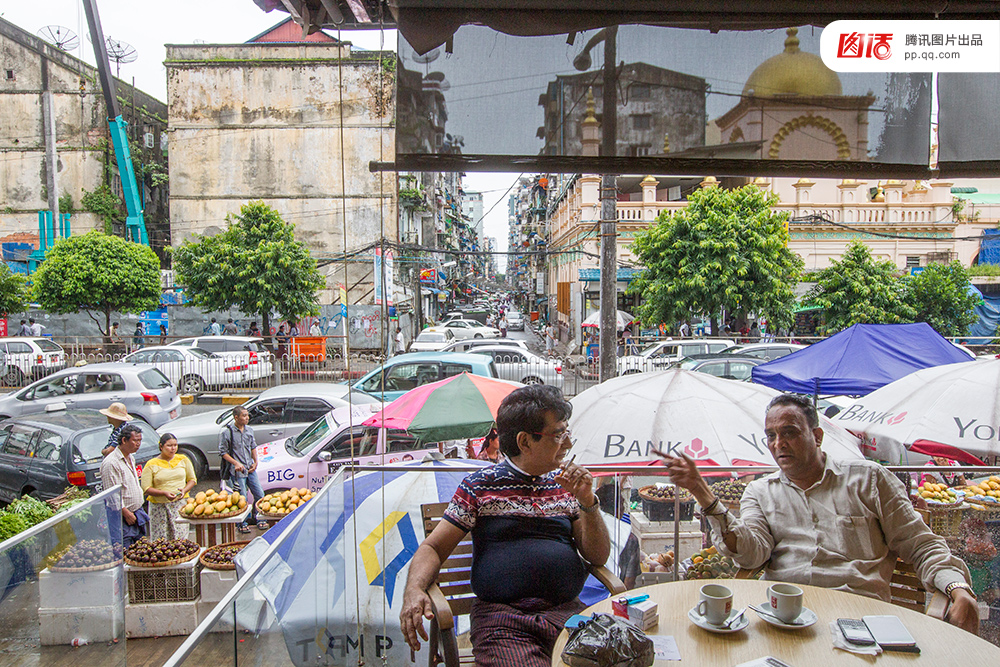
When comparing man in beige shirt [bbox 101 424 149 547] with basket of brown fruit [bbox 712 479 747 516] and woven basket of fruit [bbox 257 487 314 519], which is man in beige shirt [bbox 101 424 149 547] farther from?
basket of brown fruit [bbox 712 479 747 516]

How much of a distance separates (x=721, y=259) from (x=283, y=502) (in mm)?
15946

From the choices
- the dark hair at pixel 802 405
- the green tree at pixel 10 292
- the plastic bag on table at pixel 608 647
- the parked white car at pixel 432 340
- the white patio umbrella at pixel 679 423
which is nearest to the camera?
the plastic bag on table at pixel 608 647

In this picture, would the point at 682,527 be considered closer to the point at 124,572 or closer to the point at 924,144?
the point at 924,144

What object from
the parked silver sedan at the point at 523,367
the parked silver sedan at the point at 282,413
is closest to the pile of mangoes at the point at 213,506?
the parked silver sedan at the point at 282,413

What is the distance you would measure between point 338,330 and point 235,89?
13664 millimetres

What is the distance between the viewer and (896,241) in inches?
1052

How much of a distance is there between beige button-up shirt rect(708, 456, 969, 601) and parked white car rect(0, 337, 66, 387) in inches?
839

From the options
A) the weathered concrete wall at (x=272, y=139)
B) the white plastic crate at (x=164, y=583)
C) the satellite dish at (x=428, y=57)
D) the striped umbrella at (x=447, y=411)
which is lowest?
the white plastic crate at (x=164, y=583)

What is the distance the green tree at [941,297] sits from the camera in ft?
69.7

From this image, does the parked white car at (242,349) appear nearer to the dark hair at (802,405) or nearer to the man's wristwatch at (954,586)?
the dark hair at (802,405)

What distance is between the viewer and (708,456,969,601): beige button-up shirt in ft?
9.66

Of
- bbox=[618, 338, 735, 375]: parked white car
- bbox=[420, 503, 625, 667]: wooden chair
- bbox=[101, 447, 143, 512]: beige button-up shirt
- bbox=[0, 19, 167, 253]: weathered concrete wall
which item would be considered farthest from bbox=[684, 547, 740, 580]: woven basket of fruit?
bbox=[0, 19, 167, 253]: weathered concrete wall

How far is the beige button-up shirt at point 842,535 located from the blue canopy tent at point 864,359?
21.2 ft

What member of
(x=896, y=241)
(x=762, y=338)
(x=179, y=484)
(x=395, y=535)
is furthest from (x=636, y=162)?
(x=896, y=241)
